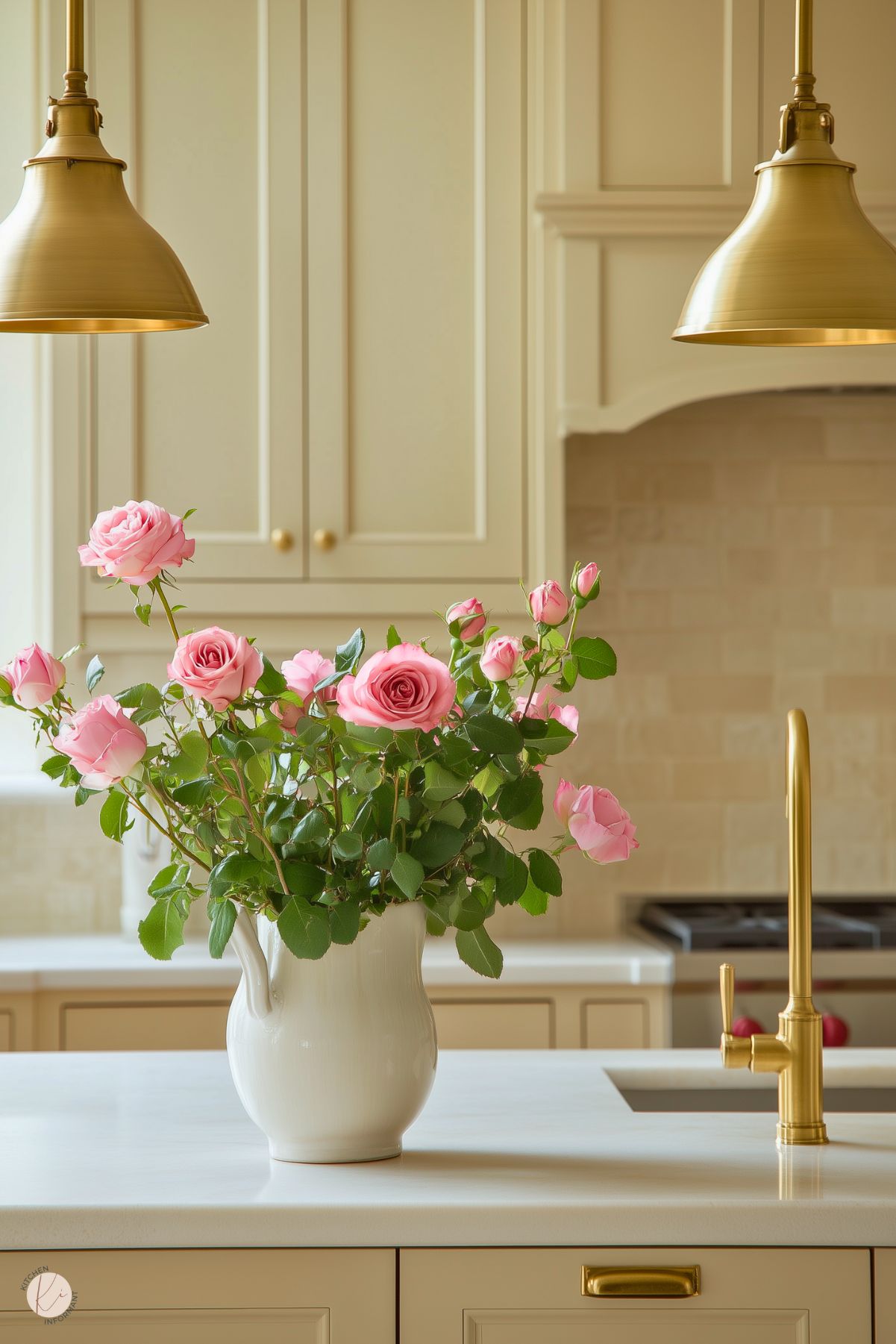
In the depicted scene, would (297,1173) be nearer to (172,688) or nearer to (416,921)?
(416,921)

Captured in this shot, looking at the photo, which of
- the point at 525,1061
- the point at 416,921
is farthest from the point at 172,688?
the point at 525,1061

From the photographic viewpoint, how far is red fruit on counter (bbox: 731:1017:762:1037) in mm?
2551

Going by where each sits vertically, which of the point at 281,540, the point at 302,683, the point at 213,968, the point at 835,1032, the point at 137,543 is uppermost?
the point at 281,540

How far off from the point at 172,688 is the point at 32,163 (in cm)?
50

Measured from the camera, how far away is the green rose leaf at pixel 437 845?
4.07ft

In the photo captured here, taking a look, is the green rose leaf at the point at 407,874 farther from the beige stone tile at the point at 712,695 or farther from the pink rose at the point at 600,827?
the beige stone tile at the point at 712,695

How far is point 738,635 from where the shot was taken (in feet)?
10.5

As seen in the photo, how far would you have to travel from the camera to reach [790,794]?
1376 mm

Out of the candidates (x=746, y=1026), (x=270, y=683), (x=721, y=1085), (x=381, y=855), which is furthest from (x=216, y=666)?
(x=746, y=1026)

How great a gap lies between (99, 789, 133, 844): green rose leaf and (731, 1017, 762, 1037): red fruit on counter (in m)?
1.51

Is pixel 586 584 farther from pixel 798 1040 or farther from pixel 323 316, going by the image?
pixel 323 316

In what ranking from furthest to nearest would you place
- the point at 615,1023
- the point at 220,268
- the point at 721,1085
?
the point at 220,268 < the point at 615,1023 < the point at 721,1085

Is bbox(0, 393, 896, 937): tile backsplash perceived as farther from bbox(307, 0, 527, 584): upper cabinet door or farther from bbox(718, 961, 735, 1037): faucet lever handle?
bbox(718, 961, 735, 1037): faucet lever handle

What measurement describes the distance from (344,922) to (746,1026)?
1.52m
